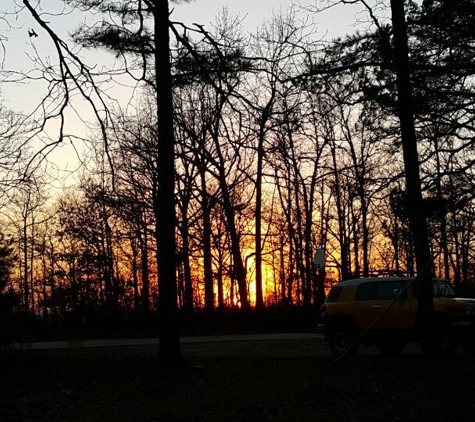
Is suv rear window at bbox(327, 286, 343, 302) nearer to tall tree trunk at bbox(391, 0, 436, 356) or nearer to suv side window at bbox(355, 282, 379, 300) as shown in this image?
suv side window at bbox(355, 282, 379, 300)

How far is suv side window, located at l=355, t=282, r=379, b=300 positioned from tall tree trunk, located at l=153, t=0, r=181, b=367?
6389 mm

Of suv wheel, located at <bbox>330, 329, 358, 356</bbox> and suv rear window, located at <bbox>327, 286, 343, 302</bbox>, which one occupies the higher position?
suv rear window, located at <bbox>327, 286, 343, 302</bbox>

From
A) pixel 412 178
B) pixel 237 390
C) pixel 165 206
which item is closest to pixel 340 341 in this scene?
pixel 412 178

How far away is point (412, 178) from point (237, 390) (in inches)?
217

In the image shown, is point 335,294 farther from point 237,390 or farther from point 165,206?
point 237,390

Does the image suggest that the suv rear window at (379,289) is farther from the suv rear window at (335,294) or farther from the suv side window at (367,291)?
the suv rear window at (335,294)

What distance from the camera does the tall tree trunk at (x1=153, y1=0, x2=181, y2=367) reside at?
47.4 feet

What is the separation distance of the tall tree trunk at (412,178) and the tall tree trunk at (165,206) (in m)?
4.14

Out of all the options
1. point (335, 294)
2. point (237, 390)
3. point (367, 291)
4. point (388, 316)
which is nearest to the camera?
point (237, 390)

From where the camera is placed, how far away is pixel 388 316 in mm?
18797

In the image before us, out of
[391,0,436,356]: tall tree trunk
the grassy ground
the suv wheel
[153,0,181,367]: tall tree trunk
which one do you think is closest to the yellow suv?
the suv wheel

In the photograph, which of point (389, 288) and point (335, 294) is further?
point (335, 294)

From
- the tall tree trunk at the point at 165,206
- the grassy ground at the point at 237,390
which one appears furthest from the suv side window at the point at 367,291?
the tall tree trunk at the point at 165,206

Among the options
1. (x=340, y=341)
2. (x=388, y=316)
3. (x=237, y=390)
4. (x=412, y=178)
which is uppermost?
(x=412, y=178)
